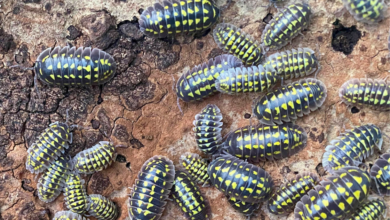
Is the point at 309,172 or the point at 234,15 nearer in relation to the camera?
the point at 309,172

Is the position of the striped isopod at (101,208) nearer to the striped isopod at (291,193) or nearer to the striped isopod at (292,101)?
the striped isopod at (291,193)

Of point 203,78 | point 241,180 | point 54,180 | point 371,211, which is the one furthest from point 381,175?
point 54,180

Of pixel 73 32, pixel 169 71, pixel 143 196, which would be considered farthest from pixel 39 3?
pixel 143 196

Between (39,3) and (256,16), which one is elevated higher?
(256,16)

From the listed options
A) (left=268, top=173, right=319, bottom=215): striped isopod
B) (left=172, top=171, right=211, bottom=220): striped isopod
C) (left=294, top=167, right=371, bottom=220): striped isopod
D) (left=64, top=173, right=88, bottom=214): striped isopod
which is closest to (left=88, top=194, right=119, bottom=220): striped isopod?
(left=64, top=173, right=88, bottom=214): striped isopod

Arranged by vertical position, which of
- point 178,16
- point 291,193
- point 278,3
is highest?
point 278,3

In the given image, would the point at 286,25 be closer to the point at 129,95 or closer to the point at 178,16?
the point at 178,16

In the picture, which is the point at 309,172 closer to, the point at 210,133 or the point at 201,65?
the point at 210,133
